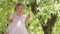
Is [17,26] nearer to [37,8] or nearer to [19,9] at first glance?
[19,9]

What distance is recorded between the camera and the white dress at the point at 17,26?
2.87m

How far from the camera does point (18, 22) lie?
114 inches

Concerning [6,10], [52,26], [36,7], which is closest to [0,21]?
[6,10]

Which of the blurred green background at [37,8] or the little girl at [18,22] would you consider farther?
the blurred green background at [37,8]

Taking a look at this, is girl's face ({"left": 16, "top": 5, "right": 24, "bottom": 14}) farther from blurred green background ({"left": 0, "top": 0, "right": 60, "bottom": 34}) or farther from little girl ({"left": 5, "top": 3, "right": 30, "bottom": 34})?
blurred green background ({"left": 0, "top": 0, "right": 60, "bottom": 34})

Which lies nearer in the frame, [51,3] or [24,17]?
[24,17]

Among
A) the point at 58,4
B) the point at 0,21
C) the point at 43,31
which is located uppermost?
the point at 58,4

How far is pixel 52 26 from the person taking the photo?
4.49 metres

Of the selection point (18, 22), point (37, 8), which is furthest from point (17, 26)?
point (37, 8)

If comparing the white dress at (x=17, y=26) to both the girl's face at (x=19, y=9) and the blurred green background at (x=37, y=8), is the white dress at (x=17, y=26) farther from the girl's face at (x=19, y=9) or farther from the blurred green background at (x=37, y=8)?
the blurred green background at (x=37, y=8)

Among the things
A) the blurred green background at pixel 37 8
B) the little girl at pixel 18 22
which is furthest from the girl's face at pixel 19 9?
the blurred green background at pixel 37 8

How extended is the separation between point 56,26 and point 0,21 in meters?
1.38

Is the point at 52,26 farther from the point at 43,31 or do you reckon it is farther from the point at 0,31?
the point at 0,31

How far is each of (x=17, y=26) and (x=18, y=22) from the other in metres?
0.06
